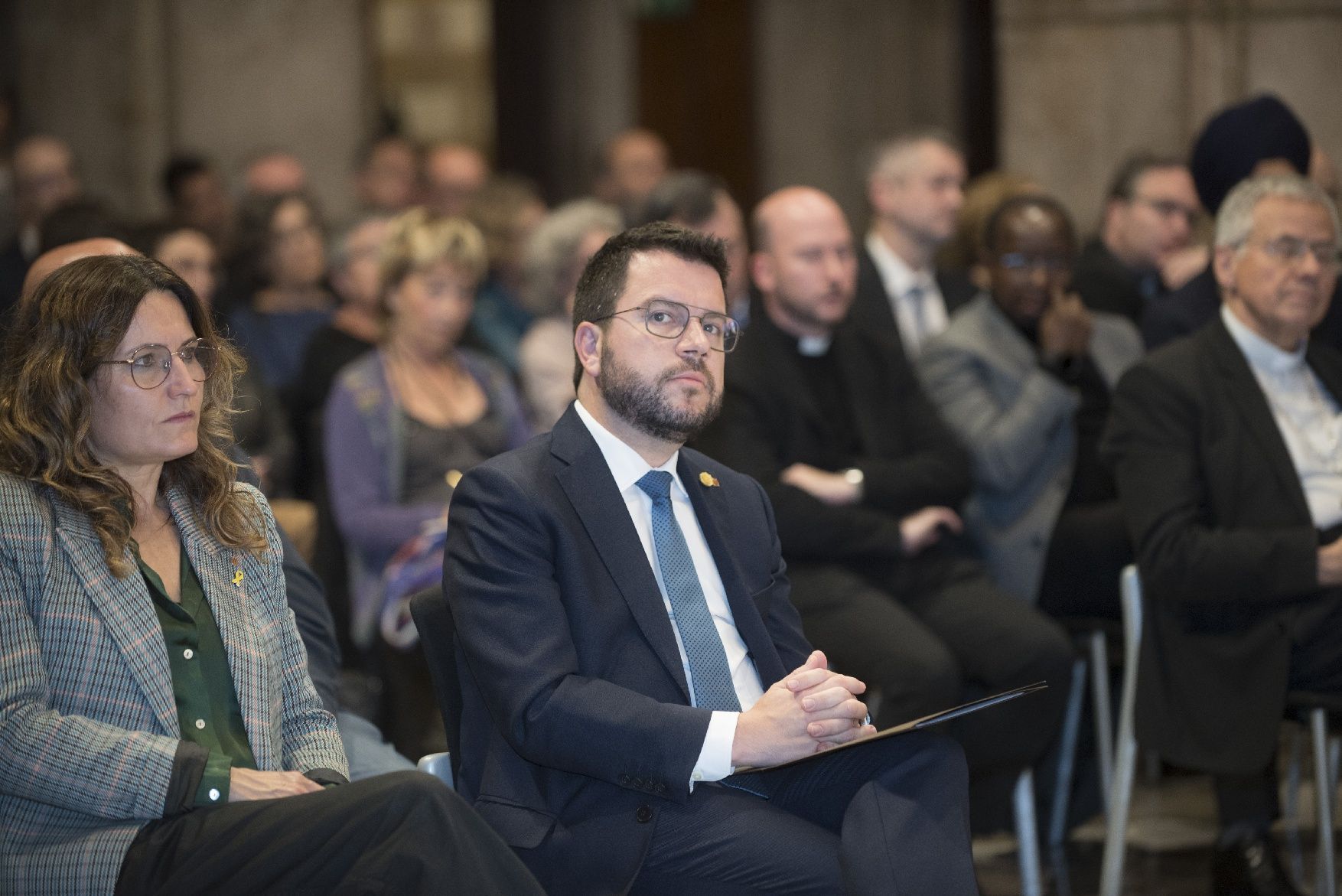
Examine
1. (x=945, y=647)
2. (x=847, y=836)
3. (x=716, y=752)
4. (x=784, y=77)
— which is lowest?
(x=945, y=647)

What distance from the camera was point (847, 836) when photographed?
2504mm

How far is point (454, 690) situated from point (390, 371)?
2162mm

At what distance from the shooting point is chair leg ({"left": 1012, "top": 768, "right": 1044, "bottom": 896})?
12.3ft

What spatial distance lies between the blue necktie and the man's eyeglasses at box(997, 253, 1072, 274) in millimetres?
2230

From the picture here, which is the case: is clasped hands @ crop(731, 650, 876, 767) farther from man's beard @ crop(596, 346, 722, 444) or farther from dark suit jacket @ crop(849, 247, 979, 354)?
dark suit jacket @ crop(849, 247, 979, 354)

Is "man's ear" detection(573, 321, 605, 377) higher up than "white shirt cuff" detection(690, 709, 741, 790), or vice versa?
"man's ear" detection(573, 321, 605, 377)

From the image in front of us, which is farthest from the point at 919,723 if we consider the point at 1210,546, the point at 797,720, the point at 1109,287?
the point at 1109,287

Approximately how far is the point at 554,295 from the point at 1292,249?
8.15 feet

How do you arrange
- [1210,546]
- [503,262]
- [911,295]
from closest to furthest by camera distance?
[1210,546]
[911,295]
[503,262]

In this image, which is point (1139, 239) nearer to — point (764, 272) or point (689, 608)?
point (764, 272)

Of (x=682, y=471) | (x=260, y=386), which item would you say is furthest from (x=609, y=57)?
(x=682, y=471)

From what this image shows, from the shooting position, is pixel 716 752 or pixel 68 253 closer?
pixel 716 752

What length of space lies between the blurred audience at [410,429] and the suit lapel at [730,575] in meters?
1.68

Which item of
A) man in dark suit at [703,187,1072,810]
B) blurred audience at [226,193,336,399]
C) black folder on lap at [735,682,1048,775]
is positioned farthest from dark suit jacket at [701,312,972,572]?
blurred audience at [226,193,336,399]
